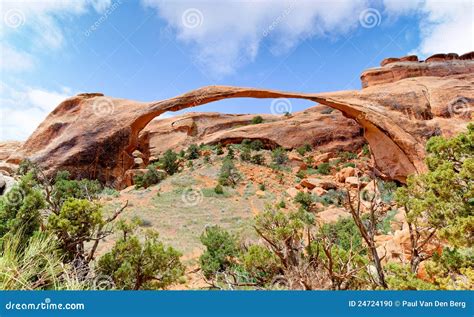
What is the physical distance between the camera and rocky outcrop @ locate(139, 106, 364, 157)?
79.2 ft

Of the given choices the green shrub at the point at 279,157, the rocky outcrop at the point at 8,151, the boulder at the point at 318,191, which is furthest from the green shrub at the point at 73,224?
the green shrub at the point at 279,157

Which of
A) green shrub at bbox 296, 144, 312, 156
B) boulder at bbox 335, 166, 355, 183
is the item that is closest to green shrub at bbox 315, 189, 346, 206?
boulder at bbox 335, 166, 355, 183

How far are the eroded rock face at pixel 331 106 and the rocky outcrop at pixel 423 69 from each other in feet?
0.38

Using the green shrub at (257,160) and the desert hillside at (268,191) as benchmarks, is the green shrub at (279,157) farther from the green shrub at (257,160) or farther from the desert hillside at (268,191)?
the green shrub at (257,160)

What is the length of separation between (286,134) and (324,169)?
20.6 feet

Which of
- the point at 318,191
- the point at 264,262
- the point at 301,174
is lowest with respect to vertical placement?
the point at 264,262

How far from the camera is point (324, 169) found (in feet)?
65.4

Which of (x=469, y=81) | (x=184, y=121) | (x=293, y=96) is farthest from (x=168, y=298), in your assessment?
(x=184, y=121)

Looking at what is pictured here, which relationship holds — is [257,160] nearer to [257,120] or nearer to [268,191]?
[268,191]

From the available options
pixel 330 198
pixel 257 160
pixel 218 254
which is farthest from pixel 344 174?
pixel 218 254

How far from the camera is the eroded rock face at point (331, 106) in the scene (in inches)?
347

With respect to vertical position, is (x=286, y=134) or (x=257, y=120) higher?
(x=257, y=120)

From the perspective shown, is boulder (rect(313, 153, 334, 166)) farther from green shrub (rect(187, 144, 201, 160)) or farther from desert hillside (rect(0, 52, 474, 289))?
green shrub (rect(187, 144, 201, 160))

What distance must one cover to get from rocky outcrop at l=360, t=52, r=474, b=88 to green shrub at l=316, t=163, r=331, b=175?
25.1ft
